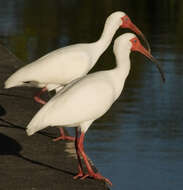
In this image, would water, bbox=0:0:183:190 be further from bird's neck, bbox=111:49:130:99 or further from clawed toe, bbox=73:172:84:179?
bird's neck, bbox=111:49:130:99

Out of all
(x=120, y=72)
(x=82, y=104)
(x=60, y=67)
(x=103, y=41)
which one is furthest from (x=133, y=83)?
(x=82, y=104)

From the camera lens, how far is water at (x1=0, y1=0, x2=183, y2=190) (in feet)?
28.6

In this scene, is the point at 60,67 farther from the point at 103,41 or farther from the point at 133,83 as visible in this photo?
the point at 133,83

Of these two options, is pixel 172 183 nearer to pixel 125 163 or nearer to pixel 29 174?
pixel 125 163

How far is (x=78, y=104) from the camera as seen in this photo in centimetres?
716

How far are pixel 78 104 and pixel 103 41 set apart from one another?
2.12 metres

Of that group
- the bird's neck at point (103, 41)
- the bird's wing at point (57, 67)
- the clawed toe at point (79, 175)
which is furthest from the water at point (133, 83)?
the bird's neck at point (103, 41)

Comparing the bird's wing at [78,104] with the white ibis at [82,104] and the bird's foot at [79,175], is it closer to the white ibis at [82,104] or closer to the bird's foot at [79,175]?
the white ibis at [82,104]

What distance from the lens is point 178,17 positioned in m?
22.7

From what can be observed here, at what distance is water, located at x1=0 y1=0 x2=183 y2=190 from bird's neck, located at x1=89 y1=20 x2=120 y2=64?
116cm

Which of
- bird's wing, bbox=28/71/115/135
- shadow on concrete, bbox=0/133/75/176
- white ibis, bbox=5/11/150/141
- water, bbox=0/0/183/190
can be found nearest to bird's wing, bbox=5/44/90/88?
white ibis, bbox=5/11/150/141

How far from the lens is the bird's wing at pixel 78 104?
6977 millimetres

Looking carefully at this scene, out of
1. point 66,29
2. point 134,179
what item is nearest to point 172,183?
point 134,179

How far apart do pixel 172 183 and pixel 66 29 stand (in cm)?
1248
